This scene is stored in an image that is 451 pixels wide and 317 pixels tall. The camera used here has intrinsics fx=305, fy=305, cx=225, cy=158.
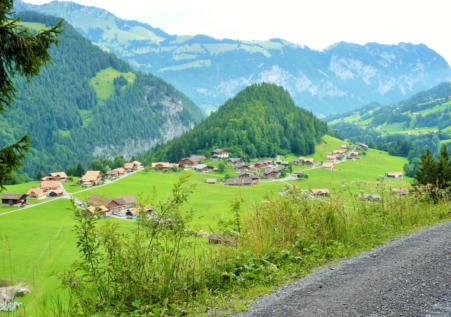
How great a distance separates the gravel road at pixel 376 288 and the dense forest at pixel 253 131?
12761cm

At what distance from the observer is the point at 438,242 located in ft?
23.0

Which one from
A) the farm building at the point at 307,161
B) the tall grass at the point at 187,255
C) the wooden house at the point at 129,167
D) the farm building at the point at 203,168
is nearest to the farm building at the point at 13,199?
the wooden house at the point at 129,167

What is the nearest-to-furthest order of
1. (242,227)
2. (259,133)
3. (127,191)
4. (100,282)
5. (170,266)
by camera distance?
(100,282) → (170,266) → (242,227) → (127,191) → (259,133)

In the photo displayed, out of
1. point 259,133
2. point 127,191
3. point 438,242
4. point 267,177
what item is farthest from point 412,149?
point 438,242

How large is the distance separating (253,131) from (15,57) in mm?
142861

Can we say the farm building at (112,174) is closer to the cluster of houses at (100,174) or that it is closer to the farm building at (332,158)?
the cluster of houses at (100,174)

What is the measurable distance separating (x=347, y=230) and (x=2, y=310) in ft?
24.6

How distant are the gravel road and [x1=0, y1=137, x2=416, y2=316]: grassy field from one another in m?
2.35

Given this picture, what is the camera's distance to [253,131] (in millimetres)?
148500

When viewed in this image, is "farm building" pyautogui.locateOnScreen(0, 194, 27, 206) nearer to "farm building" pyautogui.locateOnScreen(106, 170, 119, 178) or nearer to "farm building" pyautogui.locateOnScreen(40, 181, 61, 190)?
"farm building" pyautogui.locateOnScreen(40, 181, 61, 190)

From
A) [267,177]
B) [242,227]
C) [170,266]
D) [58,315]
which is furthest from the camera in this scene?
[267,177]

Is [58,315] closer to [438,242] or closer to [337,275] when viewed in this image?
[337,275]

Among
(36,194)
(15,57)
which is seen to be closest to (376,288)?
(15,57)

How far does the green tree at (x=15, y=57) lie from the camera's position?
22.8ft
